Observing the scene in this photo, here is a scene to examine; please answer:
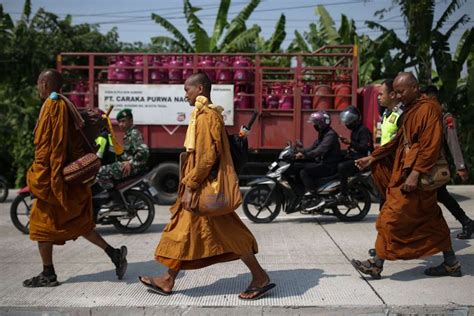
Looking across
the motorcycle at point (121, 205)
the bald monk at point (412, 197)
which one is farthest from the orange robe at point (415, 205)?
the motorcycle at point (121, 205)

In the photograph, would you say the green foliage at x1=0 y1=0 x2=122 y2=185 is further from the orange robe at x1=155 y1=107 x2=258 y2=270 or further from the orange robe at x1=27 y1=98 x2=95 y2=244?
the orange robe at x1=155 y1=107 x2=258 y2=270

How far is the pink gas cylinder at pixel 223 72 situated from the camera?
1077cm

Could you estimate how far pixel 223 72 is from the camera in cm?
1080

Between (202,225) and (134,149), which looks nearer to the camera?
(202,225)

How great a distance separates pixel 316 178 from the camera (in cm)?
867

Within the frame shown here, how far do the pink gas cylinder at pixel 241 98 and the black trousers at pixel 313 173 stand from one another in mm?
2603

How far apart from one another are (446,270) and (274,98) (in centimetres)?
606

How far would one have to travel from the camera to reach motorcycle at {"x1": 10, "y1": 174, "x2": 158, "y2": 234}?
778cm

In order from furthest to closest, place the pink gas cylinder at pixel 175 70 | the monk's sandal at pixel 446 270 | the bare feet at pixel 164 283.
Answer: the pink gas cylinder at pixel 175 70
the monk's sandal at pixel 446 270
the bare feet at pixel 164 283

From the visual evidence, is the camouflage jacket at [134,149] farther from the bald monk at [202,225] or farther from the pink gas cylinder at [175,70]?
the pink gas cylinder at [175,70]

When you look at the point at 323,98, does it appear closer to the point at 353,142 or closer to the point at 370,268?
the point at 353,142

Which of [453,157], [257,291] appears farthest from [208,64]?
[257,291]

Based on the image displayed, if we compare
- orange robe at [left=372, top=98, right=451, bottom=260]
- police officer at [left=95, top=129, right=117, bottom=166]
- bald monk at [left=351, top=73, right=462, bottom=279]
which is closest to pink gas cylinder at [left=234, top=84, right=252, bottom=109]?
police officer at [left=95, top=129, right=117, bottom=166]

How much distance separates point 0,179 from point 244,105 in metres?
4.68
